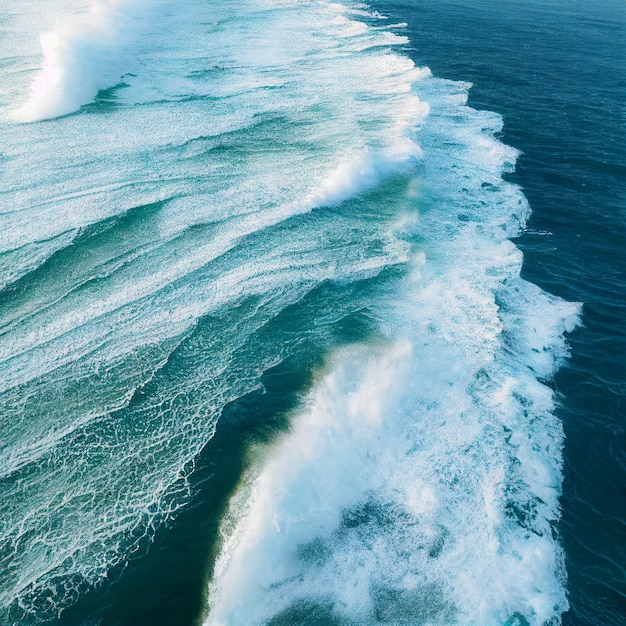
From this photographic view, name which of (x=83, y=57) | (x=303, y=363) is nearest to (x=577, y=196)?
(x=303, y=363)

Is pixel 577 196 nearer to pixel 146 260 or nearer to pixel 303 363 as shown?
pixel 303 363

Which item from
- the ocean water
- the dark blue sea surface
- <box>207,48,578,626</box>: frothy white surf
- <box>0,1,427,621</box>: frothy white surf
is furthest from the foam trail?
the dark blue sea surface

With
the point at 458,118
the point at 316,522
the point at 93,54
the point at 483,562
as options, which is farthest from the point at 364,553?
the point at 93,54

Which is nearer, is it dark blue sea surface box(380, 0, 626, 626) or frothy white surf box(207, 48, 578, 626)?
frothy white surf box(207, 48, 578, 626)

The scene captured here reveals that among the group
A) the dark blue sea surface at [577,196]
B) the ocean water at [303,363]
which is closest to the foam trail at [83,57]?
the ocean water at [303,363]

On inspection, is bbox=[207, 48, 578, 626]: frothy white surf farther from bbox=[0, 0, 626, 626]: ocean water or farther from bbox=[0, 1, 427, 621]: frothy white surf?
bbox=[0, 1, 427, 621]: frothy white surf

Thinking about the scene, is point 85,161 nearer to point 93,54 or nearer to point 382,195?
point 382,195

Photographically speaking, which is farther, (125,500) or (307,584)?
(125,500)
